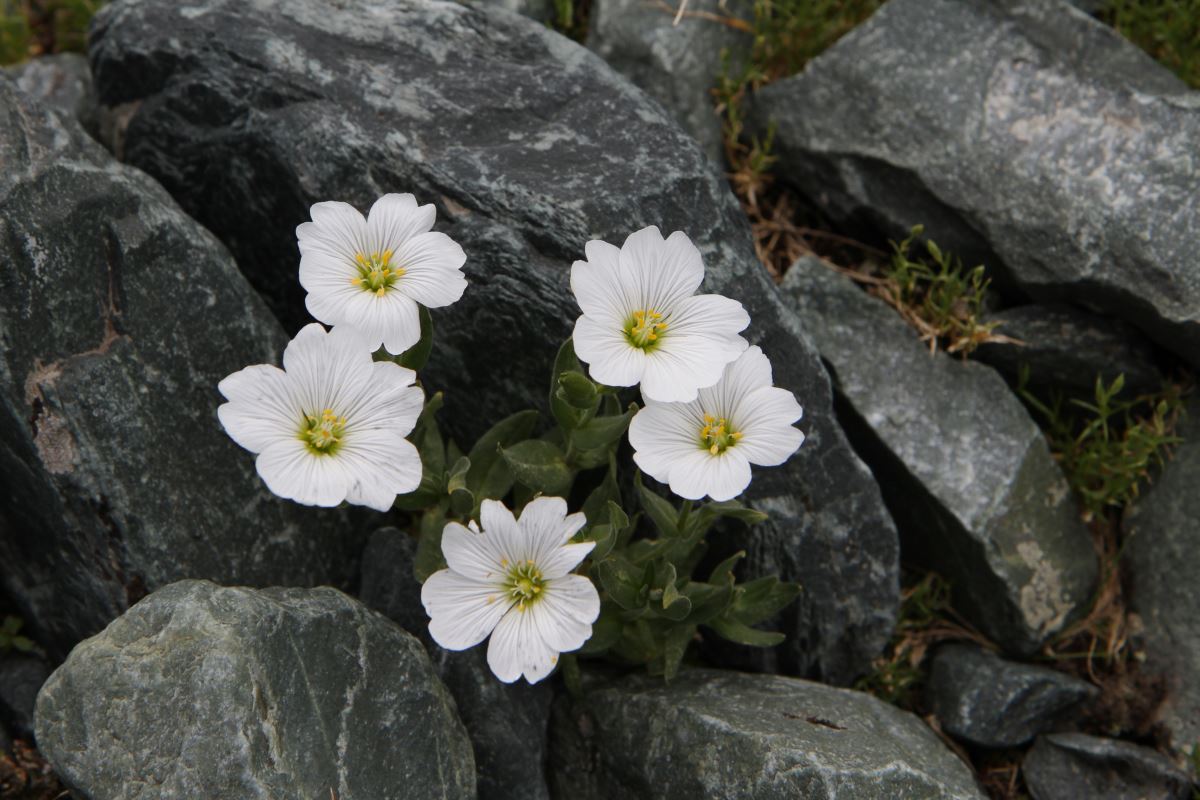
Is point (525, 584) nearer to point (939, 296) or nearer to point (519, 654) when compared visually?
point (519, 654)

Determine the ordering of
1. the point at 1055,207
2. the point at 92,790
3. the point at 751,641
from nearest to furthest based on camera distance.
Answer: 1. the point at 92,790
2. the point at 751,641
3. the point at 1055,207

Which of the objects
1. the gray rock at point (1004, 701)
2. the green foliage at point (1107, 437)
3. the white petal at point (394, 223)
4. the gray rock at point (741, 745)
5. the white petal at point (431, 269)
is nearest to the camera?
the white petal at point (431, 269)

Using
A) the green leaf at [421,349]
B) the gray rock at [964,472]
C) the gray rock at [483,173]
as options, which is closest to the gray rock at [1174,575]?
the gray rock at [964,472]

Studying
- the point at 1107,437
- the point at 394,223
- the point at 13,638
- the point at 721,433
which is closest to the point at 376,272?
the point at 394,223

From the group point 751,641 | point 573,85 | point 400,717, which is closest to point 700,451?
point 751,641

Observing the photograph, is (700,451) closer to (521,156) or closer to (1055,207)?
(521,156)

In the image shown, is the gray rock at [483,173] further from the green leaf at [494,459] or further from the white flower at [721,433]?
the white flower at [721,433]
